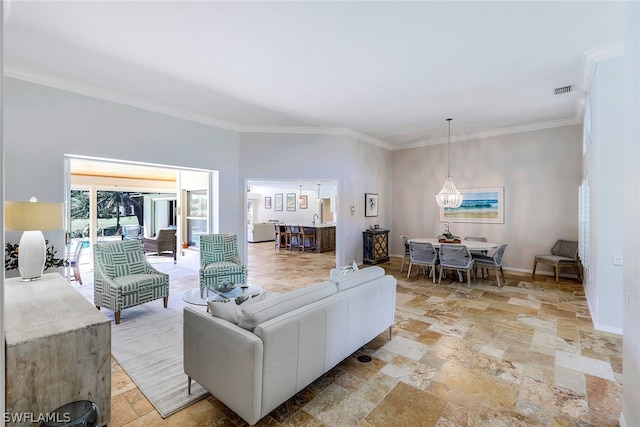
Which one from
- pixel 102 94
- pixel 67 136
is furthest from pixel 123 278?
pixel 102 94

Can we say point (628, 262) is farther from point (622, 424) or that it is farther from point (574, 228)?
point (574, 228)

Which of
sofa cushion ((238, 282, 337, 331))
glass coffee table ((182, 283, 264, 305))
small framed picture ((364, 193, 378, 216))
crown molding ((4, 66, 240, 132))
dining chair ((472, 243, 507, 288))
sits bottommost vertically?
glass coffee table ((182, 283, 264, 305))

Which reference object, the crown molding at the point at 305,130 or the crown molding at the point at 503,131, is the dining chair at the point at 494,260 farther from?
the crown molding at the point at 305,130

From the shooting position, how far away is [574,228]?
5914 millimetres

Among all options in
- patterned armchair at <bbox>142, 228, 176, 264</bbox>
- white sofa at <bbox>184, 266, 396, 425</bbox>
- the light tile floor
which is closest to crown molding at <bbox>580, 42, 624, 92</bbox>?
the light tile floor

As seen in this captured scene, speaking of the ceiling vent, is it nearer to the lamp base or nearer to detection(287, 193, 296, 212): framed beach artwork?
the lamp base

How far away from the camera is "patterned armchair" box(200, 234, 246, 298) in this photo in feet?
15.2

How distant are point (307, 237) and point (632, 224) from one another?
840 centimetres

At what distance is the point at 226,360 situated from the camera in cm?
196

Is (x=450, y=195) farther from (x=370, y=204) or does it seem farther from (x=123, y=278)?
(x=123, y=278)

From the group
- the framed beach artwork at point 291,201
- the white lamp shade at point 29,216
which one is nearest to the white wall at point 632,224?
the white lamp shade at point 29,216

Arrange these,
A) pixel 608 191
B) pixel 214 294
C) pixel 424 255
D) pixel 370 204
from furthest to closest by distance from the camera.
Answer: pixel 370 204
pixel 424 255
pixel 214 294
pixel 608 191

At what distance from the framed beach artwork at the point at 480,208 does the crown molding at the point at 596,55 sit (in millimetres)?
3239

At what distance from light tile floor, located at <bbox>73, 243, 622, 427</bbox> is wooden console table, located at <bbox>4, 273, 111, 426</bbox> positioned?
43cm
